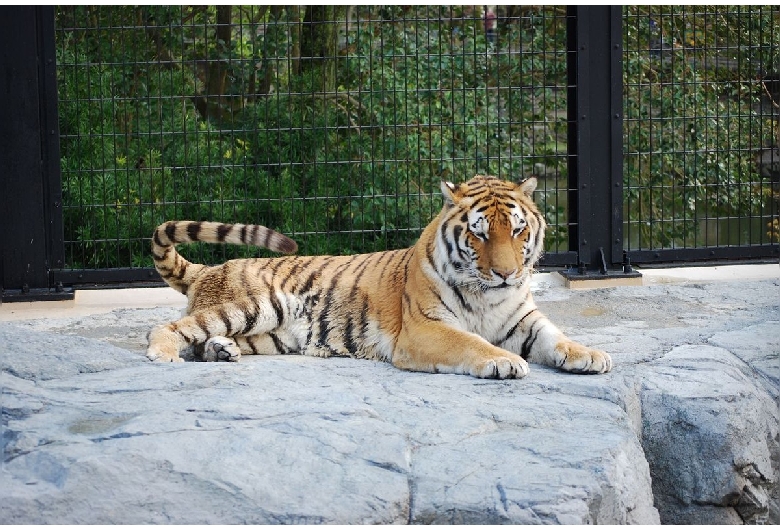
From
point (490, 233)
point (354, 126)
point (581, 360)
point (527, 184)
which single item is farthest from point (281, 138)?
point (581, 360)

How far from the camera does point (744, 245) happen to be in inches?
296

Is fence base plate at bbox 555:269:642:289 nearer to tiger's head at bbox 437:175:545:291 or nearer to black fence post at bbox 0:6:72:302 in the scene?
tiger's head at bbox 437:175:545:291

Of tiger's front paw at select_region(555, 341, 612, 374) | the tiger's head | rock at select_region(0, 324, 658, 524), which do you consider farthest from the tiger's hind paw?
tiger's front paw at select_region(555, 341, 612, 374)

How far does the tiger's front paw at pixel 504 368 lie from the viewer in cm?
449

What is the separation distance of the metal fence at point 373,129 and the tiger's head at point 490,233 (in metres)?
2.11

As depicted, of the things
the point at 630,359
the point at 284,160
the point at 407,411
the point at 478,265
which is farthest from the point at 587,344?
the point at 284,160

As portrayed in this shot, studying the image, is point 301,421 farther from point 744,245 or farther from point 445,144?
point 445,144

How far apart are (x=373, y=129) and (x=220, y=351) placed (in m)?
2.62

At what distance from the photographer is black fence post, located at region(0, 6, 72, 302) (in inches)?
269

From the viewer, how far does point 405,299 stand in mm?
5141

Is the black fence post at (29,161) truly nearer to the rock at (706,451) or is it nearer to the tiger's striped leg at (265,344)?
the tiger's striped leg at (265,344)

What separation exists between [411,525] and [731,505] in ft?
5.35

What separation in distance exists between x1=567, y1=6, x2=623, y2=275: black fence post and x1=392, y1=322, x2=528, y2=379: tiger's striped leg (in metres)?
2.60

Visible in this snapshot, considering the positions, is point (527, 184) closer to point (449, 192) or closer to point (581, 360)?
point (449, 192)
